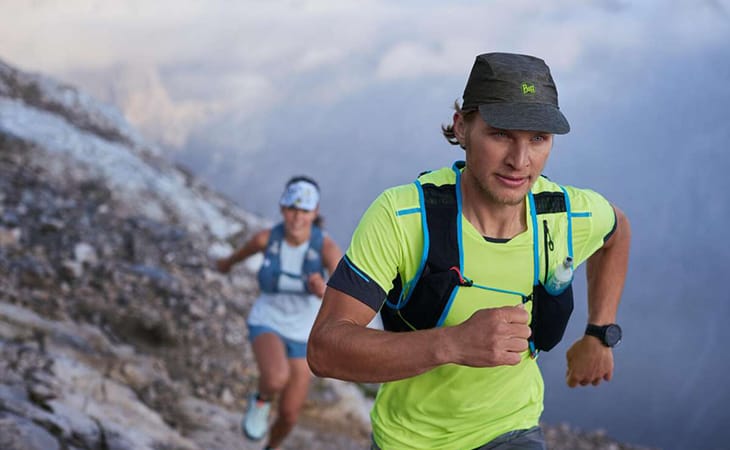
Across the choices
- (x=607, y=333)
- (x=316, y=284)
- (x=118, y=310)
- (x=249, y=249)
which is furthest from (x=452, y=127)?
(x=118, y=310)

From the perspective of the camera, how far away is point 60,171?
14586 millimetres

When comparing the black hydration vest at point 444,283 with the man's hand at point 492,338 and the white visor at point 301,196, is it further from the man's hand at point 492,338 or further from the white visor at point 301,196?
the white visor at point 301,196

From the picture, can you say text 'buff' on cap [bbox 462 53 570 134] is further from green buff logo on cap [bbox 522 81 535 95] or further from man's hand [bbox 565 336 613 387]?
man's hand [bbox 565 336 613 387]

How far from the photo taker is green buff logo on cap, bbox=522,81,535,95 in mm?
2766

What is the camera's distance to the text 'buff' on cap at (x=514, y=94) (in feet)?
8.80

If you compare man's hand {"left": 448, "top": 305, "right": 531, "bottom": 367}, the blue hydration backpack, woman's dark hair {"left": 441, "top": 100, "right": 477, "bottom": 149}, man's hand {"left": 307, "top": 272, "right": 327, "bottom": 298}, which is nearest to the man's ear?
woman's dark hair {"left": 441, "top": 100, "right": 477, "bottom": 149}

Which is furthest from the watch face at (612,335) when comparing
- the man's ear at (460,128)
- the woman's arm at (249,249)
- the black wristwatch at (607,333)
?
the woman's arm at (249,249)

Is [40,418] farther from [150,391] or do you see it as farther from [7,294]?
[7,294]

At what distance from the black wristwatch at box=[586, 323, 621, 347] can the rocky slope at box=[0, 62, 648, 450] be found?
12.7ft

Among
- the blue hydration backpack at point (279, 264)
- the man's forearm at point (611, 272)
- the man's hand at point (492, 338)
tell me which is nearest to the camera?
the man's hand at point (492, 338)

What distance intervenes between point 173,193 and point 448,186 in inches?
549

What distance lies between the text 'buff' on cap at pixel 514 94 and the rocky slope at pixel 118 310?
161 inches

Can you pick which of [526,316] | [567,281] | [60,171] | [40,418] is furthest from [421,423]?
[60,171]

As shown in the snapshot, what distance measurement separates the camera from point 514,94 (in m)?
2.75
